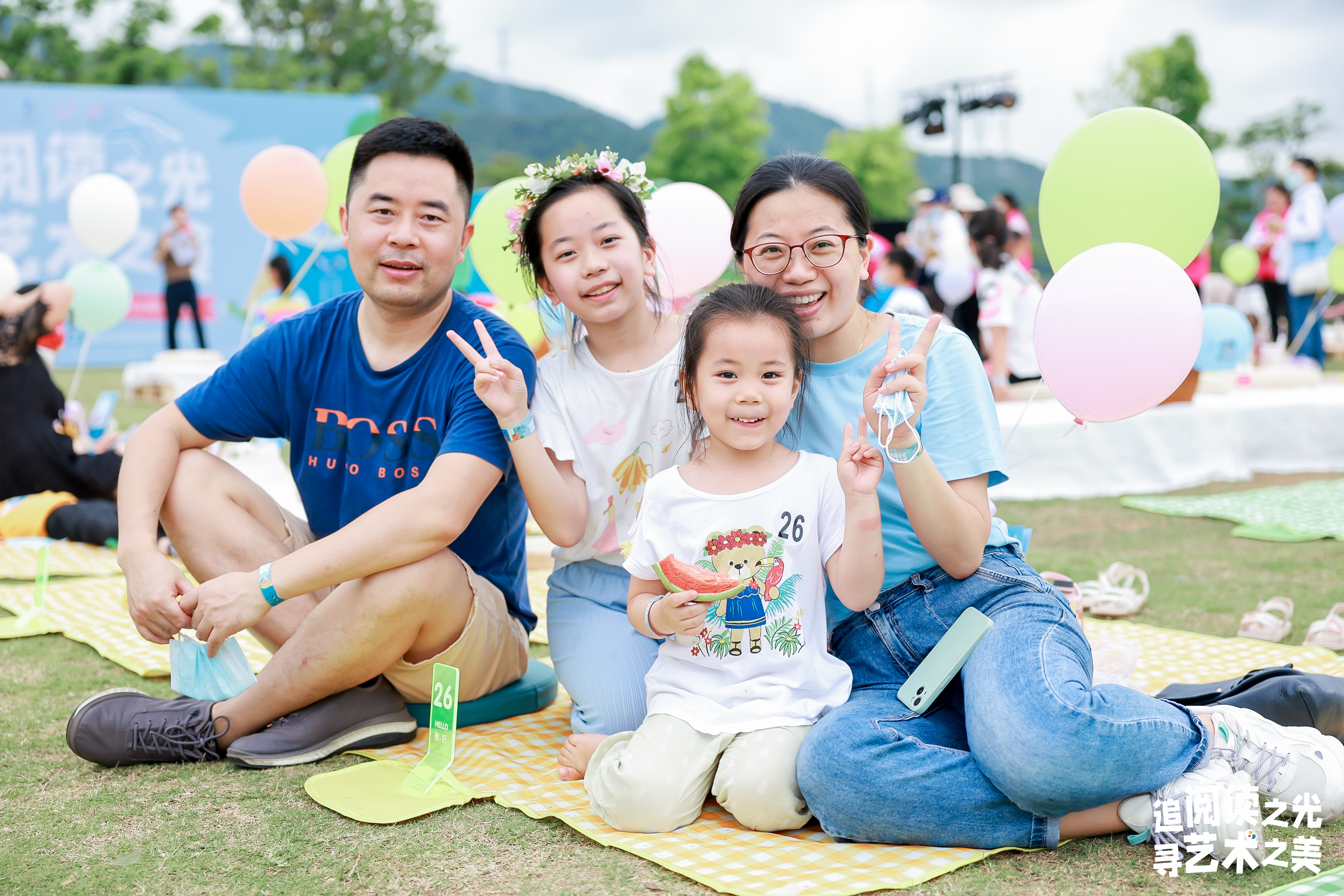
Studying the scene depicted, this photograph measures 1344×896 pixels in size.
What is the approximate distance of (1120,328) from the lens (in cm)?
238

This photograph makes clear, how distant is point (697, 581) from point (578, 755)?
559mm

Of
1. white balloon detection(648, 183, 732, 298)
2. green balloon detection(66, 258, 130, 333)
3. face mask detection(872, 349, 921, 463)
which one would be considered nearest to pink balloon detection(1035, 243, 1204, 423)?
face mask detection(872, 349, 921, 463)

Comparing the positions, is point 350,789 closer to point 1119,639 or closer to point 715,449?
point 715,449

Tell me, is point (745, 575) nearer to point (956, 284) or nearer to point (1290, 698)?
point (1290, 698)

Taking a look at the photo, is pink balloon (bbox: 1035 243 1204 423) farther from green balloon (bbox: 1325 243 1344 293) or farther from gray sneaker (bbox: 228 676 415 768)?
green balloon (bbox: 1325 243 1344 293)

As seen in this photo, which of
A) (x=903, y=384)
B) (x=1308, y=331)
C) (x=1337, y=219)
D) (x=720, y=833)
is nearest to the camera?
(x=903, y=384)

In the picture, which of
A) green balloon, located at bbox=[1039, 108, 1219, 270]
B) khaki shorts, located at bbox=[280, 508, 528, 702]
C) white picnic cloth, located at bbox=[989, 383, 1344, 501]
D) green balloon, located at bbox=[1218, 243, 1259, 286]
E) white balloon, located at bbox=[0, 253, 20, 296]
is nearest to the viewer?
khaki shorts, located at bbox=[280, 508, 528, 702]

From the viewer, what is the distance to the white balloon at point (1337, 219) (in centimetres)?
900

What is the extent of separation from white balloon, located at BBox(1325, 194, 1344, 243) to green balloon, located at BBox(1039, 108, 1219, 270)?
7.51 m

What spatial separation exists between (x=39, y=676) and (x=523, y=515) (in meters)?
1.50

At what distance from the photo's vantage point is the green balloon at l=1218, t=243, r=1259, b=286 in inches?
511

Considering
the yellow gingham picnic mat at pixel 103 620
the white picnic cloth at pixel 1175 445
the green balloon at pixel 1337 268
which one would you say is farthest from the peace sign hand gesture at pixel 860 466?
the green balloon at pixel 1337 268

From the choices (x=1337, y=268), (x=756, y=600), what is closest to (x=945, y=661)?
(x=756, y=600)

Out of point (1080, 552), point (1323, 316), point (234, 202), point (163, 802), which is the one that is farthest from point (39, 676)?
point (234, 202)
